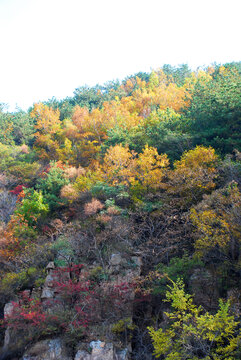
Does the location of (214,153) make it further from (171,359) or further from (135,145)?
(171,359)

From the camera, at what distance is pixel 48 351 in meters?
10.1

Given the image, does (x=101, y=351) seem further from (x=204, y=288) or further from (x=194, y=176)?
(x=194, y=176)

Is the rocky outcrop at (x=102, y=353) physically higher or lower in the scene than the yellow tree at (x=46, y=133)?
lower

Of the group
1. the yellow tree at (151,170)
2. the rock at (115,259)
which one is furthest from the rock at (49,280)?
the yellow tree at (151,170)

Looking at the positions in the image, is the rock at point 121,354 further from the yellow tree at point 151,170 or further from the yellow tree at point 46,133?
the yellow tree at point 46,133

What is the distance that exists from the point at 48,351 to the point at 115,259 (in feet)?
16.5

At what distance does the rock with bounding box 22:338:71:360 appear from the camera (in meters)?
9.96

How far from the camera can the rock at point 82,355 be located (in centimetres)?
945

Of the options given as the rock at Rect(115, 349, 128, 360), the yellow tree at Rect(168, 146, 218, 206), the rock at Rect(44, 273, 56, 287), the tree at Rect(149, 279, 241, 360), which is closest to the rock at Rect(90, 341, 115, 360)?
the rock at Rect(115, 349, 128, 360)

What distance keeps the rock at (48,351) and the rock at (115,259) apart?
4.25m

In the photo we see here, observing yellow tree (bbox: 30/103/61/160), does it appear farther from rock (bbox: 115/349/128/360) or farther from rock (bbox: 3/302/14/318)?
rock (bbox: 115/349/128/360)

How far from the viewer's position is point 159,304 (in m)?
11.4

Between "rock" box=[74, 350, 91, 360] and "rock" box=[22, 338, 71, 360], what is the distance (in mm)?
540

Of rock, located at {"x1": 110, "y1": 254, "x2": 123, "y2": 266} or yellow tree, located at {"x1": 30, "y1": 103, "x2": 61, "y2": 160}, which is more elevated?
yellow tree, located at {"x1": 30, "y1": 103, "x2": 61, "y2": 160}
